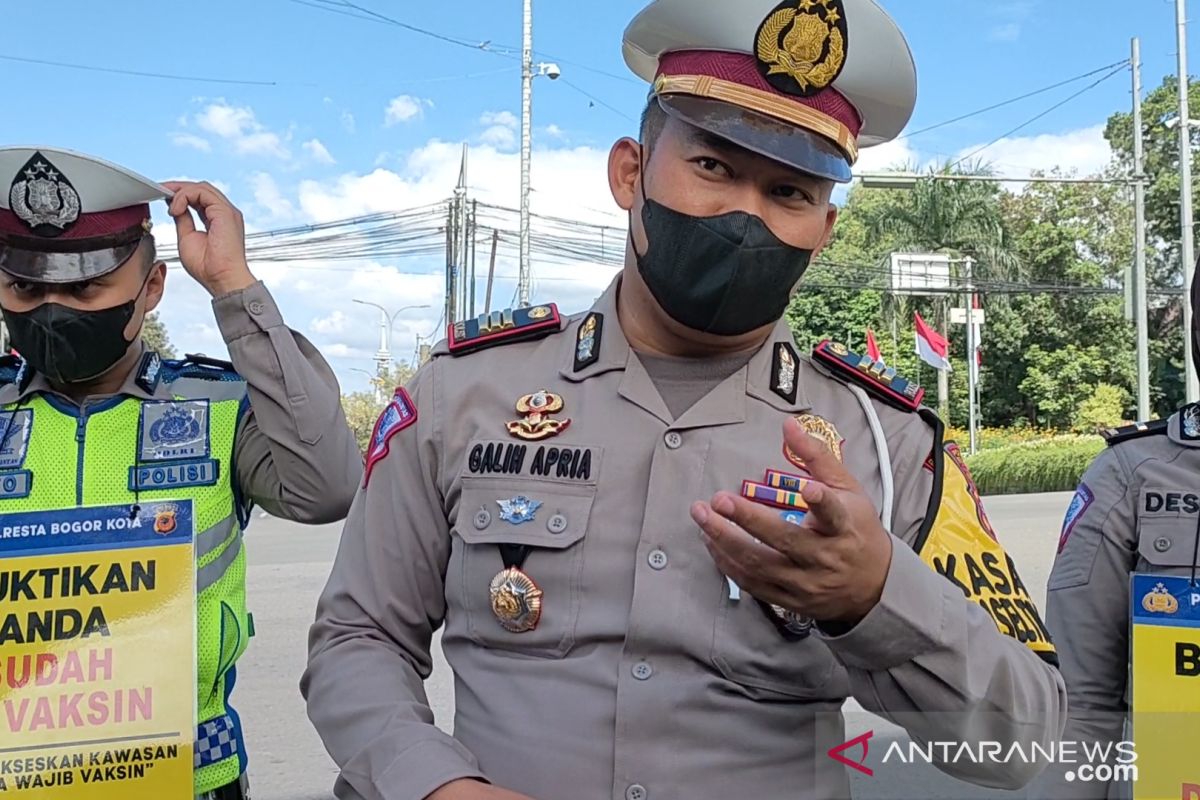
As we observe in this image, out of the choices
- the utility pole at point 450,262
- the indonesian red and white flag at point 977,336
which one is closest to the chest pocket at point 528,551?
the utility pole at point 450,262

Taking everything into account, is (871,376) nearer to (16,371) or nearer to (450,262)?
(16,371)

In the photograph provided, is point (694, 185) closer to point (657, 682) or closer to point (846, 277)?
point (657, 682)

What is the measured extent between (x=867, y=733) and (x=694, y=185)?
0.91 m

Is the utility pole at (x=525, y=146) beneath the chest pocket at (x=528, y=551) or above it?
above

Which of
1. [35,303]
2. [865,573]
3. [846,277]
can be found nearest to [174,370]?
[35,303]

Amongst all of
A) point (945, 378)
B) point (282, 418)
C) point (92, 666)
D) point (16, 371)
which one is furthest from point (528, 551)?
point (945, 378)

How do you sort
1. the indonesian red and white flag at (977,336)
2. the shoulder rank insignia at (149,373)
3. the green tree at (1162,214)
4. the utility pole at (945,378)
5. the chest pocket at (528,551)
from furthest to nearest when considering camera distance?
the green tree at (1162,214), the utility pole at (945,378), the indonesian red and white flag at (977,336), the shoulder rank insignia at (149,373), the chest pocket at (528,551)

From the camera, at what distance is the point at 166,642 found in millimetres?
1871

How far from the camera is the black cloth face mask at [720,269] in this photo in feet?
4.92

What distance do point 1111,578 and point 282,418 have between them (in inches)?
68.8

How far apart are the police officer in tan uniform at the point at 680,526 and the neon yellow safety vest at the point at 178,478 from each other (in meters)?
0.63

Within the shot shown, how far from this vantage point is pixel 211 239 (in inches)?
85.3

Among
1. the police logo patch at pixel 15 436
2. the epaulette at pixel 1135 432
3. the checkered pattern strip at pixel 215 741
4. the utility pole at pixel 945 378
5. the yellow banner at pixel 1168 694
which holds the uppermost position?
the utility pole at pixel 945 378

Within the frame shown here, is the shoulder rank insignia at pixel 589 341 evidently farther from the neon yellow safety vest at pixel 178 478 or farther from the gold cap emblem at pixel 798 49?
the neon yellow safety vest at pixel 178 478
